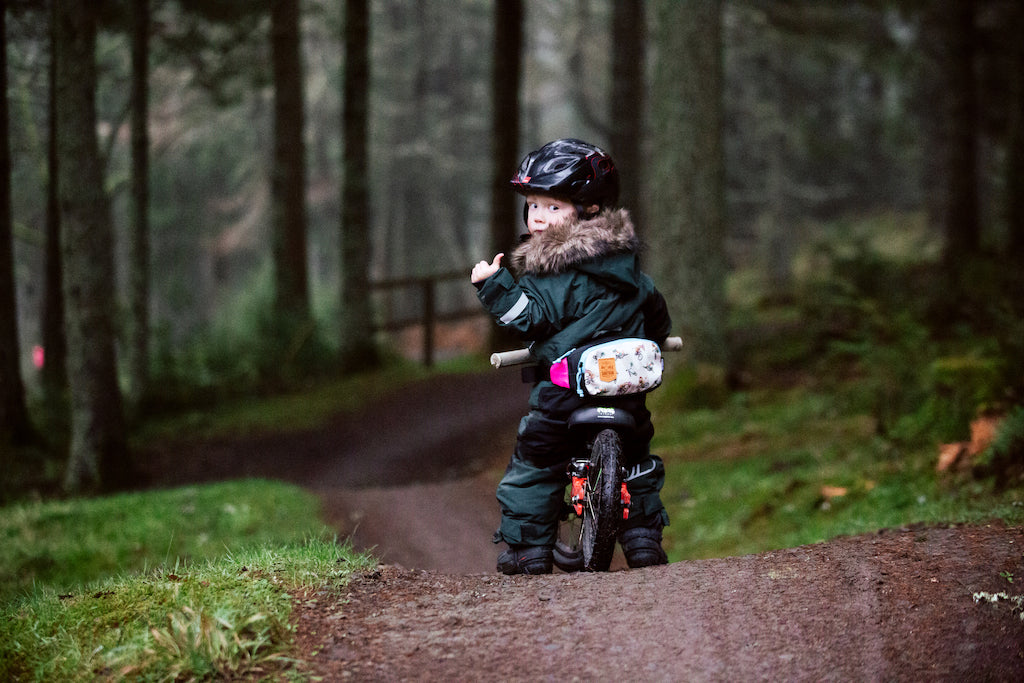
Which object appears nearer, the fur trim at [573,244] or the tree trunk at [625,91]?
the fur trim at [573,244]

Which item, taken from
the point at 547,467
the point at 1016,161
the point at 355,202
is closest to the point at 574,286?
the point at 547,467

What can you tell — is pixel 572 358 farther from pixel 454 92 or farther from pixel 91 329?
pixel 454 92

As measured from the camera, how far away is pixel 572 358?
468 cm

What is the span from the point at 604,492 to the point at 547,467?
0.40 meters

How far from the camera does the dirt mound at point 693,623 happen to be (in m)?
3.46

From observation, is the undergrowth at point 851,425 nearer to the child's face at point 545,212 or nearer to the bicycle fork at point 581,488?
the bicycle fork at point 581,488

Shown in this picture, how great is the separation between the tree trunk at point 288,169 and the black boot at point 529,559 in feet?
45.0

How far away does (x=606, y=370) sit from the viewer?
15.1 ft

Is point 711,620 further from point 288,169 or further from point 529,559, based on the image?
point 288,169

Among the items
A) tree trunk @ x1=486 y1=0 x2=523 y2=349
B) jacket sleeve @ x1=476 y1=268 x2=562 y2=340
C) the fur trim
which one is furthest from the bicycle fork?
tree trunk @ x1=486 y1=0 x2=523 y2=349

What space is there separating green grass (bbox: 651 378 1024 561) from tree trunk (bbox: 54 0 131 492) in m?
5.98

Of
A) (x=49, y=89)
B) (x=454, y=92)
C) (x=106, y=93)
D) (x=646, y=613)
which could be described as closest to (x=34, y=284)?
(x=49, y=89)

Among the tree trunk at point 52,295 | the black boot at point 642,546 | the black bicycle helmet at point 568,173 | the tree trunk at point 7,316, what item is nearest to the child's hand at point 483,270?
the black bicycle helmet at point 568,173

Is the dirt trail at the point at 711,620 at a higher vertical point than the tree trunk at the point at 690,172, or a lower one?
lower
